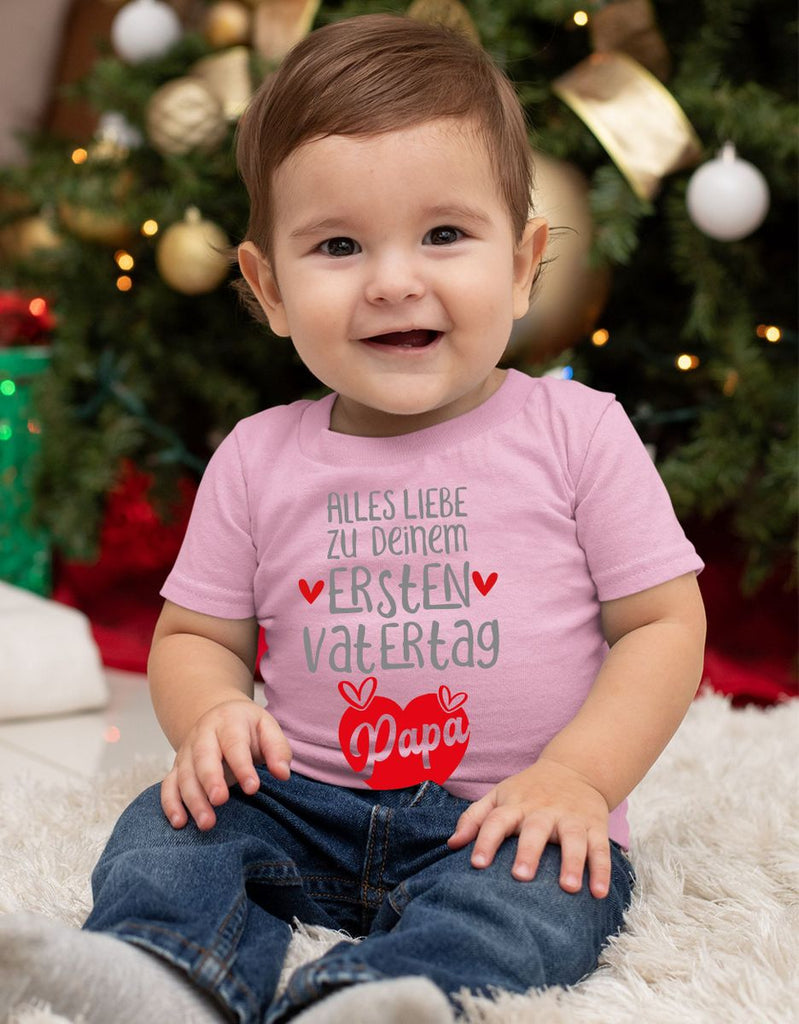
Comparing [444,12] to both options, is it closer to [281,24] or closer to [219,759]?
[281,24]

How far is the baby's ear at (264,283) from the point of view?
98cm

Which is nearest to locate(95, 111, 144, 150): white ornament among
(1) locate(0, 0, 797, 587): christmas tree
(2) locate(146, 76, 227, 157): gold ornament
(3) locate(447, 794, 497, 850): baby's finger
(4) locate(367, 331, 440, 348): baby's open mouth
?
(1) locate(0, 0, 797, 587): christmas tree

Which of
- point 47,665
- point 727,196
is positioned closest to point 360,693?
point 47,665

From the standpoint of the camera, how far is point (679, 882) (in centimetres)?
89

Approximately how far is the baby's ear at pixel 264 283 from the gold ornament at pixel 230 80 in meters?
0.79

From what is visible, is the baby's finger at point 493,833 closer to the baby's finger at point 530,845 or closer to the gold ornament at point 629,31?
the baby's finger at point 530,845

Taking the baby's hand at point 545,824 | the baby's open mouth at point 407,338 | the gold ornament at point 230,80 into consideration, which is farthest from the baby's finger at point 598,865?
the gold ornament at point 230,80

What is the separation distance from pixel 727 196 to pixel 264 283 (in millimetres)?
768

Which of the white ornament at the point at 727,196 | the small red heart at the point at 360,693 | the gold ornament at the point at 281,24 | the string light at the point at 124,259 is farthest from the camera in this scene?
the string light at the point at 124,259

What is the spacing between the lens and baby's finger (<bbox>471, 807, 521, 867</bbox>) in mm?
760

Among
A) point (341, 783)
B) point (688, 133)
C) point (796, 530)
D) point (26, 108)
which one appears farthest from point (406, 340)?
point (26, 108)

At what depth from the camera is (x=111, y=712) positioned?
162cm

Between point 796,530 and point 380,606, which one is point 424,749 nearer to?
point 380,606

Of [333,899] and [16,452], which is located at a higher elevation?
[333,899]
